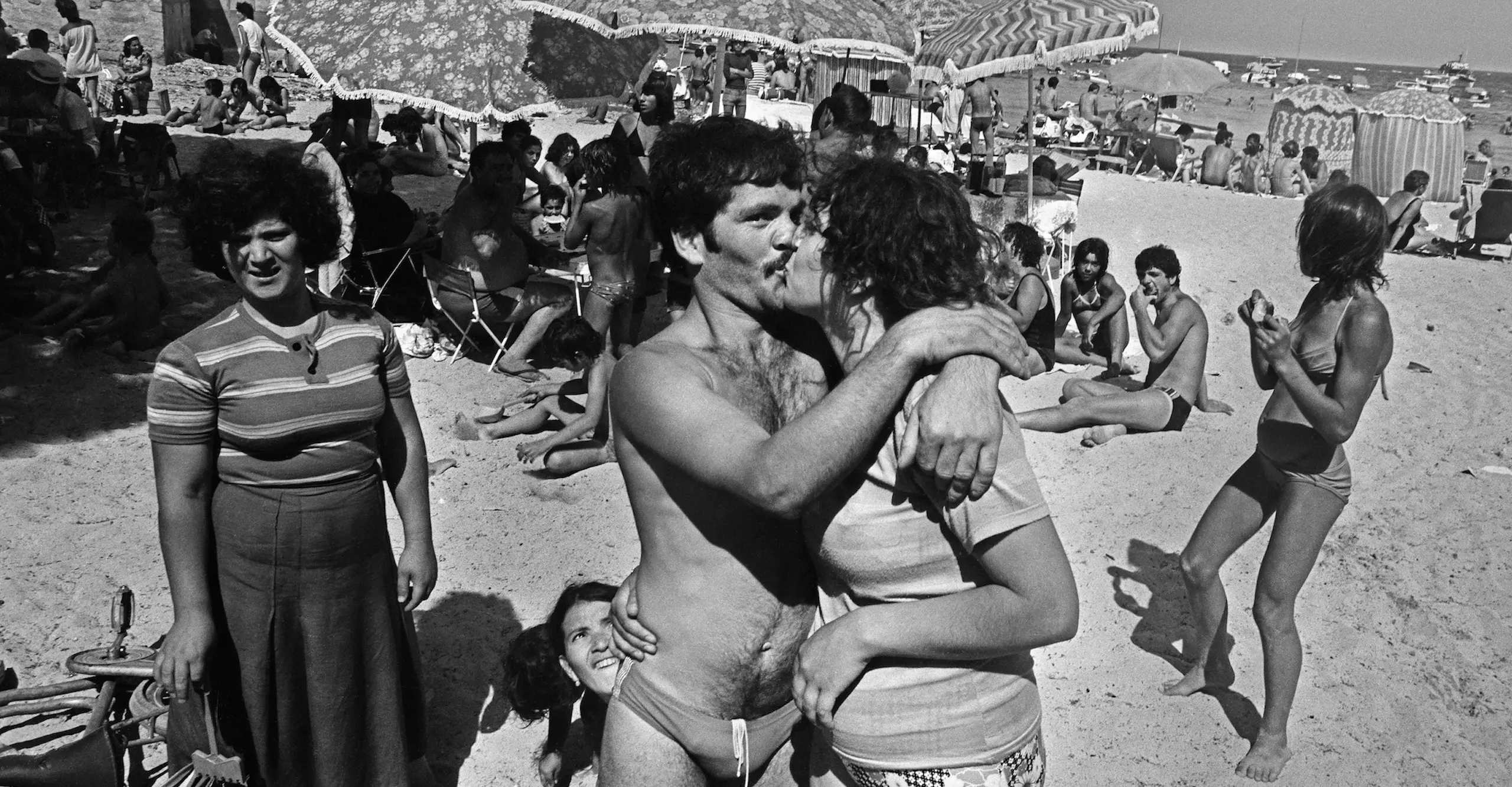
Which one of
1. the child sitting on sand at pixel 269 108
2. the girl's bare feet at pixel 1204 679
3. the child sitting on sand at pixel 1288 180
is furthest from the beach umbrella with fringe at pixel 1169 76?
the girl's bare feet at pixel 1204 679

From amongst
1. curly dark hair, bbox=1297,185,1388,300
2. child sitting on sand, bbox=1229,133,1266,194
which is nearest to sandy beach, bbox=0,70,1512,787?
curly dark hair, bbox=1297,185,1388,300

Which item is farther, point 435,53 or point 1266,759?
point 435,53

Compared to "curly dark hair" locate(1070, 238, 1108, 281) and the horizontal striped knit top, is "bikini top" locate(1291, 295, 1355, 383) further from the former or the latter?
"curly dark hair" locate(1070, 238, 1108, 281)

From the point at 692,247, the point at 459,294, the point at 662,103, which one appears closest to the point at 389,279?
the point at 459,294

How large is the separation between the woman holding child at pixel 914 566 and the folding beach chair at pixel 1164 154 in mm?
19502

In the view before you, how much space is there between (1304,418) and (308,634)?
317 cm

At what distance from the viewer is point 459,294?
820 cm

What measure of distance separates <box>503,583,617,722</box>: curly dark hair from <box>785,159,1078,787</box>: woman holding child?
1.74 metres

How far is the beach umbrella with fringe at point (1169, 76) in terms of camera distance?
21062mm

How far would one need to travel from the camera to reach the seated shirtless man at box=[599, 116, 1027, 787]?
2.30 metres

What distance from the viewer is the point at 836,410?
1832 mm

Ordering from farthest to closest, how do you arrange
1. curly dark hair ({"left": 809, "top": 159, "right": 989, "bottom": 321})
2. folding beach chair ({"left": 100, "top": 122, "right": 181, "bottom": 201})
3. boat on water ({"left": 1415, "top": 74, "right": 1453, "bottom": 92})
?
boat on water ({"left": 1415, "top": 74, "right": 1453, "bottom": 92}), folding beach chair ({"left": 100, "top": 122, "right": 181, "bottom": 201}), curly dark hair ({"left": 809, "top": 159, "right": 989, "bottom": 321})

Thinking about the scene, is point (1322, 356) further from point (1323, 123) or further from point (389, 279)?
point (1323, 123)

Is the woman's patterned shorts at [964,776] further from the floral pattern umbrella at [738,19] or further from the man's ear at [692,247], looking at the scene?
the floral pattern umbrella at [738,19]
